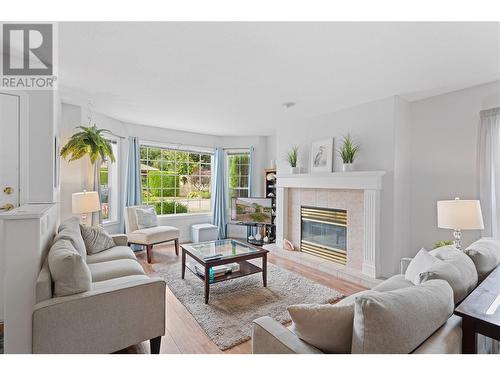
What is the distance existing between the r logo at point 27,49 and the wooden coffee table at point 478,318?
9.98 feet

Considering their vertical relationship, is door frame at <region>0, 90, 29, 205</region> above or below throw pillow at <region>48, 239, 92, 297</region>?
above

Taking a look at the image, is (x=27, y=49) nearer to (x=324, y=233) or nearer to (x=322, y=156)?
(x=322, y=156)

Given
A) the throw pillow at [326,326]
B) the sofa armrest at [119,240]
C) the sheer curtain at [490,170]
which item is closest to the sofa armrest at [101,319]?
the throw pillow at [326,326]

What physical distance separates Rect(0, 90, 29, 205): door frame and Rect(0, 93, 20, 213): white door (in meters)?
0.02

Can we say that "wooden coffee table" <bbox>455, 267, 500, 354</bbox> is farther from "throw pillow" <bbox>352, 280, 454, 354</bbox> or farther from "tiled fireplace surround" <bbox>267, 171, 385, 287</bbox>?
"tiled fireplace surround" <bbox>267, 171, 385, 287</bbox>

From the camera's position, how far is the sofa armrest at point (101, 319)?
4.96 ft

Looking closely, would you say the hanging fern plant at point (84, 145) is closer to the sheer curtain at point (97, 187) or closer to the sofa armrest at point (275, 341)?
the sheer curtain at point (97, 187)

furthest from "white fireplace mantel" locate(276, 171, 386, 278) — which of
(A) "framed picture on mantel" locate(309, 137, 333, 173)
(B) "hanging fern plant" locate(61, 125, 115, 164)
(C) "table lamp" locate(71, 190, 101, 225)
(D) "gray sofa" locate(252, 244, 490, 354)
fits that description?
(C) "table lamp" locate(71, 190, 101, 225)

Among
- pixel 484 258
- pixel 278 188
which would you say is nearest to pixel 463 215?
pixel 484 258

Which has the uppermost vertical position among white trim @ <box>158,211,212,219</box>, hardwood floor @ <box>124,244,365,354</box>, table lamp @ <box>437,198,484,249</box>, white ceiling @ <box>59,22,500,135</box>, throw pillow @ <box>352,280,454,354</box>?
white ceiling @ <box>59,22,500,135</box>

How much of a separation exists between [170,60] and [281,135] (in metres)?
2.75

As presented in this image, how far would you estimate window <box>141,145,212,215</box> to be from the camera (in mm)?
5172

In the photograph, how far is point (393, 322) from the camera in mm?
994
